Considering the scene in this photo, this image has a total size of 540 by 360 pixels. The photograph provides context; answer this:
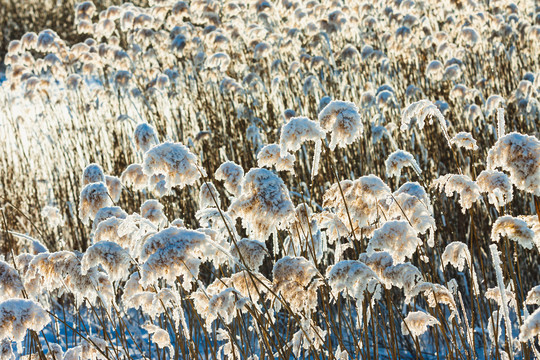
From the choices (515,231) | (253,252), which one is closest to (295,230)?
(253,252)

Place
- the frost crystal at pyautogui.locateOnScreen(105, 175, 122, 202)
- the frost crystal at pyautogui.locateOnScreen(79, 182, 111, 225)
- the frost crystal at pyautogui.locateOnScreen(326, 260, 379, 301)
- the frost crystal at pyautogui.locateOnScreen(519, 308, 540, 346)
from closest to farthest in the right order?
the frost crystal at pyautogui.locateOnScreen(519, 308, 540, 346) → the frost crystal at pyautogui.locateOnScreen(326, 260, 379, 301) → the frost crystal at pyautogui.locateOnScreen(79, 182, 111, 225) → the frost crystal at pyautogui.locateOnScreen(105, 175, 122, 202)

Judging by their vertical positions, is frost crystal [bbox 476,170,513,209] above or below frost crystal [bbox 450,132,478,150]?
below

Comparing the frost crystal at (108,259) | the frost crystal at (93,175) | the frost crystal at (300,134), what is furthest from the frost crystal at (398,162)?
the frost crystal at (93,175)

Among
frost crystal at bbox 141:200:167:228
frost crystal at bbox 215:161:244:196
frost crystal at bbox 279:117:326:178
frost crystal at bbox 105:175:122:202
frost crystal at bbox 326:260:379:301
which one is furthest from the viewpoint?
frost crystal at bbox 105:175:122:202

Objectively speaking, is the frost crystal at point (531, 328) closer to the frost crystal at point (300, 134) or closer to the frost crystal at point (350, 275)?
the frost crystal at point (350, 275)

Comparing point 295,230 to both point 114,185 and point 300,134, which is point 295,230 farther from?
point 114,185

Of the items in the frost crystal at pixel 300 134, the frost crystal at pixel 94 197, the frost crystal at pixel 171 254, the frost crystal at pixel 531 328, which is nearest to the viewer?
the frost crystal at pixel 531 328

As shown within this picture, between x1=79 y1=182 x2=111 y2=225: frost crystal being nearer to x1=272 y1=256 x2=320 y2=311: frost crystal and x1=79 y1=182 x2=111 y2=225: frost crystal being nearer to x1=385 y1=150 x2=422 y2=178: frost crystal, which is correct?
x1=272 y1=256 x2=320 y2=311: frost crystal

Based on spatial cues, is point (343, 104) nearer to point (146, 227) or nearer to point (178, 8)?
point (146, 227)

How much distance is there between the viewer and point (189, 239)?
A: 1255mm

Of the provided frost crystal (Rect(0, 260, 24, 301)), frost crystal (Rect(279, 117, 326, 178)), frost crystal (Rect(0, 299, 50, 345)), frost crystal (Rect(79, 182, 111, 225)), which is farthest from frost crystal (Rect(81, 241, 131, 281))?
frost crystal (Rect(279, 117, 326, 178))

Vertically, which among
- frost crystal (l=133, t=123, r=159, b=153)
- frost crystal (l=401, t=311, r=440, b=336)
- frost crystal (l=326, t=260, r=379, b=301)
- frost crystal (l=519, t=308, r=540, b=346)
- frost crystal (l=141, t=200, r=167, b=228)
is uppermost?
frost crystal (l=133, t=123, r=159, b=153)

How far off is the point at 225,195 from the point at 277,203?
225 centimetres

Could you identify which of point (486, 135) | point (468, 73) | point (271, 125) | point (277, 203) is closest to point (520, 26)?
point (468, 73)
